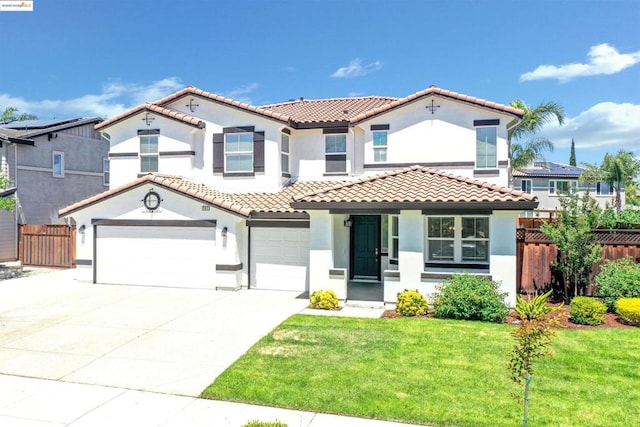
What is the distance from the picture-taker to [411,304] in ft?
39.5

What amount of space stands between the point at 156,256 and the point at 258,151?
5406 millimetres

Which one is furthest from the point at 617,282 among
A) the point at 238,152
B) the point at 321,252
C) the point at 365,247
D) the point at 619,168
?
the point at 619,168

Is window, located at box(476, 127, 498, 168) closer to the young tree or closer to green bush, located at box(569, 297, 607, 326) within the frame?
green bush, located at box(569, 297, 607, 326)

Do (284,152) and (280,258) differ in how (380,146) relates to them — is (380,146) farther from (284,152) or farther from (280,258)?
(280,258)

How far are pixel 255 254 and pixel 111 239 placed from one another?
216 inches

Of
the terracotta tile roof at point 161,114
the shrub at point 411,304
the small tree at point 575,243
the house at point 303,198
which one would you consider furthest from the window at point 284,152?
the small tree at point 575,243

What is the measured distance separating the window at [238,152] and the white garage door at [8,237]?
12.1 m

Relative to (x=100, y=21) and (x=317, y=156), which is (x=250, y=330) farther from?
(x=100, y=21)

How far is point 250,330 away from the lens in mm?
10609

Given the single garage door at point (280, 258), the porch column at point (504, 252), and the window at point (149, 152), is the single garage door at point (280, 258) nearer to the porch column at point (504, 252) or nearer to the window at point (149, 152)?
the window at point (149, 152)

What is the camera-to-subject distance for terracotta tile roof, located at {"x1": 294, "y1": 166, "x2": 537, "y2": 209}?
1230 cm

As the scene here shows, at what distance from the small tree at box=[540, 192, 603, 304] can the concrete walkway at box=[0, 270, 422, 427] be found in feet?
18.9

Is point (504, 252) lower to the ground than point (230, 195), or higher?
lower

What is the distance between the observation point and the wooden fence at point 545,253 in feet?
44.5
